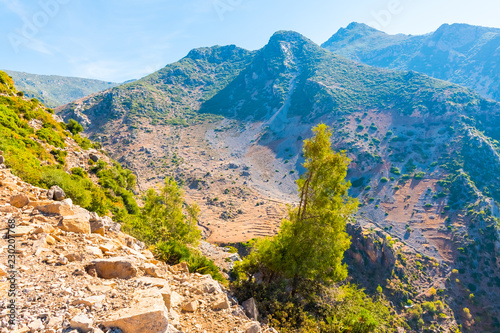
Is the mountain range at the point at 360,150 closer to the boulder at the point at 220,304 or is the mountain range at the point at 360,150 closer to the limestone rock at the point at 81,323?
the boulder at the point at 220,304

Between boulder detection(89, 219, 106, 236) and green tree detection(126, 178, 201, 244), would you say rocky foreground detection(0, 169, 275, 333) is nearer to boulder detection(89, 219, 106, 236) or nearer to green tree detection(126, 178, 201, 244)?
boulder detection(89, 219, 106, 236)

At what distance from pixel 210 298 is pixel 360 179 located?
57765mm

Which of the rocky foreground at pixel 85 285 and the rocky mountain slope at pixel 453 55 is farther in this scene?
the rocky mountain slope at pixel 453 55

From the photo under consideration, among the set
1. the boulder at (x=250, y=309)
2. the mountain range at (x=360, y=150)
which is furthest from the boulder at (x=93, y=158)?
the boulder at (x=250, y=309)

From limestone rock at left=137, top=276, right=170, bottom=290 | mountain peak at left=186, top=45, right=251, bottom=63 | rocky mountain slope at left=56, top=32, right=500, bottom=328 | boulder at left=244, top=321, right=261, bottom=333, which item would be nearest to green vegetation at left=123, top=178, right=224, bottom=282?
limestone rock at left=137, top=276, right=170, bottom=290

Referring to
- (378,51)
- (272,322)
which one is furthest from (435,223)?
(378,51)

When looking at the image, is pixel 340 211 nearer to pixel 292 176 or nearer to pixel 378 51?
pixel 292 176

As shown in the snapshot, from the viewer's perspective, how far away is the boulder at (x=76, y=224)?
276 inches

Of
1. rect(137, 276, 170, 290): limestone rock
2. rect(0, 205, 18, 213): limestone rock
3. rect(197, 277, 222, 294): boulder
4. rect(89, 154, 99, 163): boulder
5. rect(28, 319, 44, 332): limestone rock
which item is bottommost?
rect(197, 277, 222, 294): boulder

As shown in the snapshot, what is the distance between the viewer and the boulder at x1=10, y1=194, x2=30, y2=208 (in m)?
7.61

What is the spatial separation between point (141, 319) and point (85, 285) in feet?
5.68

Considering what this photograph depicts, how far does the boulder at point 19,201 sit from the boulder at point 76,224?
174 centimetres

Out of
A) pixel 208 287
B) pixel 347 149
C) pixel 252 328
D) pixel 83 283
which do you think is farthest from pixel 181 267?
pixel 347 149

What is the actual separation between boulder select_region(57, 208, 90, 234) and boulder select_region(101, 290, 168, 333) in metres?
4.00
